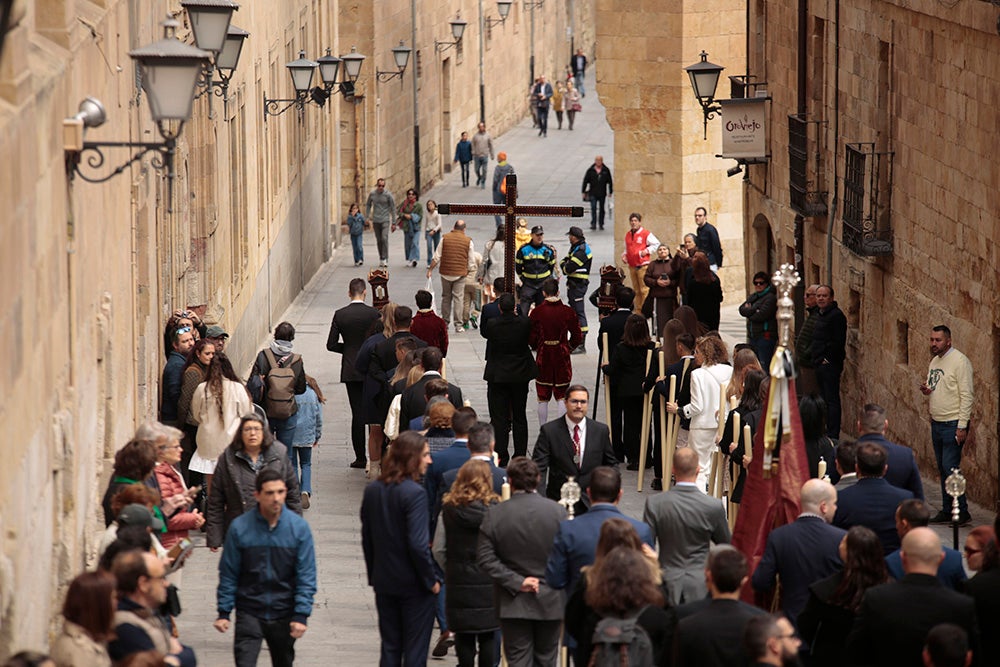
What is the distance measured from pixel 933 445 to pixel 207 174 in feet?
25.4

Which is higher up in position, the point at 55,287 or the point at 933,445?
the point at 55,287

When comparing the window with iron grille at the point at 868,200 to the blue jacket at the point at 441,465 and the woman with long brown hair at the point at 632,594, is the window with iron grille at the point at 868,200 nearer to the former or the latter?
the blue jacket at the point at 441,465

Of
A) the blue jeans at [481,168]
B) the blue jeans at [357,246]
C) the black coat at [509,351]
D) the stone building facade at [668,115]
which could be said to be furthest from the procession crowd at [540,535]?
the blue jeans at [481,168]

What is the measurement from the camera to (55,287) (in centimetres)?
1068

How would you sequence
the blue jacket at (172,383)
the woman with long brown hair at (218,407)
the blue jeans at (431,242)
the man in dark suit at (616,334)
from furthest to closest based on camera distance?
the blue jeans at (431,242), the man in dark suit at (616,334), the blue jacket at (172,383), the woman with long brown hair at (218,407)

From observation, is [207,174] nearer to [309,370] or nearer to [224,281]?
[224,281]

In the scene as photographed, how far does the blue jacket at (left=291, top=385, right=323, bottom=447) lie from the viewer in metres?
15.7

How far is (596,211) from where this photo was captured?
39.7m

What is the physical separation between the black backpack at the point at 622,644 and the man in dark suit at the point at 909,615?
86 centimetres

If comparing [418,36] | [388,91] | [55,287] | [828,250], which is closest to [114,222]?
[55,287]

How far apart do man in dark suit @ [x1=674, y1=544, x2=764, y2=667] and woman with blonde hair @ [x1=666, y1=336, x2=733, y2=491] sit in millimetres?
6746

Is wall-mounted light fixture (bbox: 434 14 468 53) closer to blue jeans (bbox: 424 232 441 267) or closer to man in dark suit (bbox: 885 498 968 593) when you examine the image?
blue jeans (bbox: 424 232 441 267)

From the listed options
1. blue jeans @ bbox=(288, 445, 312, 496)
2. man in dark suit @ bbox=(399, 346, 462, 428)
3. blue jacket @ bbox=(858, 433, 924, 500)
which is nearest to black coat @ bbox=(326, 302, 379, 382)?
blue jeans @ bbox=(288, 445, 312, 496)

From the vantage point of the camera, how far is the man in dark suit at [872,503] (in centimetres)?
1052
